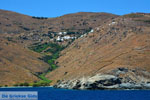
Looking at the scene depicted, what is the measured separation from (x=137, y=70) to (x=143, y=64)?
9.88 meters

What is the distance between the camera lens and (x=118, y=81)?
15175 cm

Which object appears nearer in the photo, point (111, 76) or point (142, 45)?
point (111, 76)

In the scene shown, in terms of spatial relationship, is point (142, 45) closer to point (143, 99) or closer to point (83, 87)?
point (83, 87)

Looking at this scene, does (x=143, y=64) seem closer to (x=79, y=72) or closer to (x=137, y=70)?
(x=137, y=70)

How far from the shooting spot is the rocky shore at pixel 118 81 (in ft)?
496

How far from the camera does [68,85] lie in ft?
569

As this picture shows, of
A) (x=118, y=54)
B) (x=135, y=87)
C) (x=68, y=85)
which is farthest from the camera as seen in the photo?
(x=118, y=54)

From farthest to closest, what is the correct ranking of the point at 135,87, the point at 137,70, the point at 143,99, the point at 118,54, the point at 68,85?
1. the point at 118,54
2. the point at 68,85
3. the point at 137,70
4. the point at 135,87
5. the point at 143,99

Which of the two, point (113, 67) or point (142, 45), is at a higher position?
point (142, 45)

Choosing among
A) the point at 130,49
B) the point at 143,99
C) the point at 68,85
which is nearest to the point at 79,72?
the point at 68,85

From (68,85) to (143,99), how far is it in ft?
269

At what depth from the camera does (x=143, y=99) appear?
95062 millimetres

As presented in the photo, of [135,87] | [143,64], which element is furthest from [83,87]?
[143,64]

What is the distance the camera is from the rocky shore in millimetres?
151125
